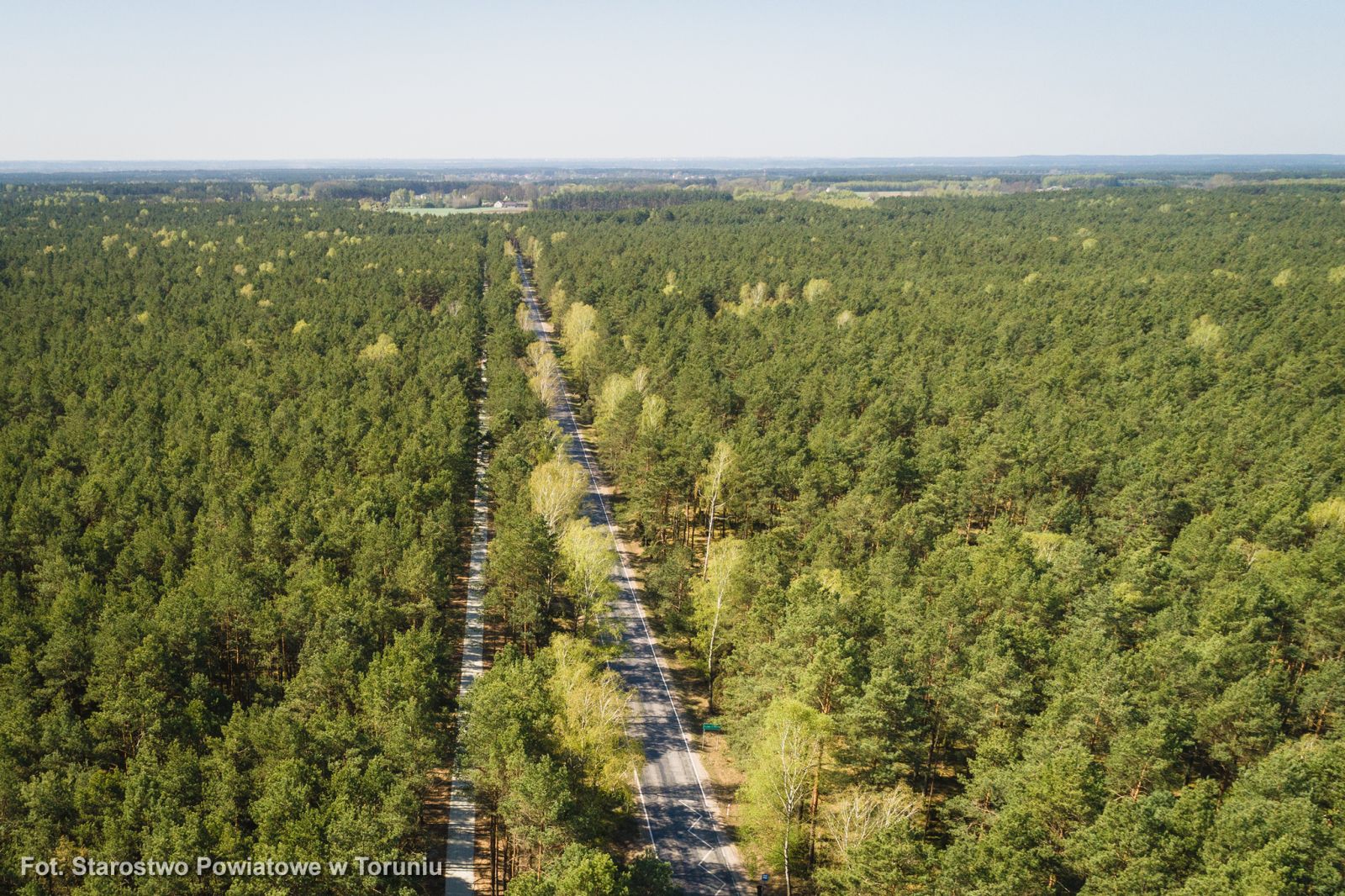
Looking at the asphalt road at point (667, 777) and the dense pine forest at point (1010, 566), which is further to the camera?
the asphalt road at point (667, 777)

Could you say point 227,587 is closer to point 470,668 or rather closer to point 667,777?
point 470,668

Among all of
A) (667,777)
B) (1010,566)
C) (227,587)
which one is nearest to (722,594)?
(667,777)

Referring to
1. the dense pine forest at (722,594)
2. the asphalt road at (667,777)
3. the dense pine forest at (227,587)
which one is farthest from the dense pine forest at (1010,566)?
the dense pine forest at (227,587)

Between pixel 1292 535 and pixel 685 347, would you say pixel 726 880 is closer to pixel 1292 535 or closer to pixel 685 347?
pixel 1292 535

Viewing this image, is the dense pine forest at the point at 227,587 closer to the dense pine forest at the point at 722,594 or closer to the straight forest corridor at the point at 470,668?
the dense pine forest at the point at 722,594

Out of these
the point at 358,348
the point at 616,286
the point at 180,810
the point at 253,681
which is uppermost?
the point at 616,286

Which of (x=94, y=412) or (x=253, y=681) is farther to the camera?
(x=94, y=412)

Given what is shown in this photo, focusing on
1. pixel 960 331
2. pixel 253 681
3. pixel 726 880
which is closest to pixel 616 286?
pixel 960 331

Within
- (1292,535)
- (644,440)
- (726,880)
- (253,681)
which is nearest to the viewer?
(726,880)
